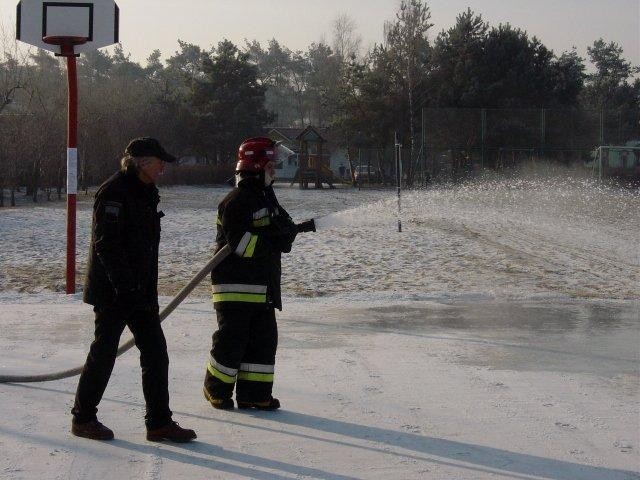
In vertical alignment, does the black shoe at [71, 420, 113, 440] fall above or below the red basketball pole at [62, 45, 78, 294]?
below

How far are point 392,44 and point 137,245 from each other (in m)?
51.0

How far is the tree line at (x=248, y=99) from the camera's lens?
37.6 m

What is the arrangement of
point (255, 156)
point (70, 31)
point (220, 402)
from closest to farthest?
point (255, 156) < point (220, 402) < point (70, 31)

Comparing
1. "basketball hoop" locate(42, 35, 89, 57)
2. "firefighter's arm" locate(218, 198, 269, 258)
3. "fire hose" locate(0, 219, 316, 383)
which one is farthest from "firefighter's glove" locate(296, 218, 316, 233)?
"basketball hoop" locate(42, 35, 89, 57)

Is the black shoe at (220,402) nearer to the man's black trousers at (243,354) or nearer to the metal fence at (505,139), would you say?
the man's black trousers at (243,354)

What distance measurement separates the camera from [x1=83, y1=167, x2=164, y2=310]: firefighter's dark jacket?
5.06 meters

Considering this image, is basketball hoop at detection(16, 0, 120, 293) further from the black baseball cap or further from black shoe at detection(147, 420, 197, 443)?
black shoe at detection(147, 420, 197, 443)

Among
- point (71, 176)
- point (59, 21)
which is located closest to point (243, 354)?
point (71, 176)

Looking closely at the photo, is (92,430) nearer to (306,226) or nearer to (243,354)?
(243,354)

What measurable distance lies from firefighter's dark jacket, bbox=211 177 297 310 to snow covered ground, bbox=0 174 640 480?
0.78 meters

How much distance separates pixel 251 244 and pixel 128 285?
996 millimetres

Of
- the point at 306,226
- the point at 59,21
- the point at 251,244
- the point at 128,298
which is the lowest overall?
the point at 128,298

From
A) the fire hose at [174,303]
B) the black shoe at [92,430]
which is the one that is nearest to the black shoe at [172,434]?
the black shoe at [92,430]

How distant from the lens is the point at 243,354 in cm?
601
